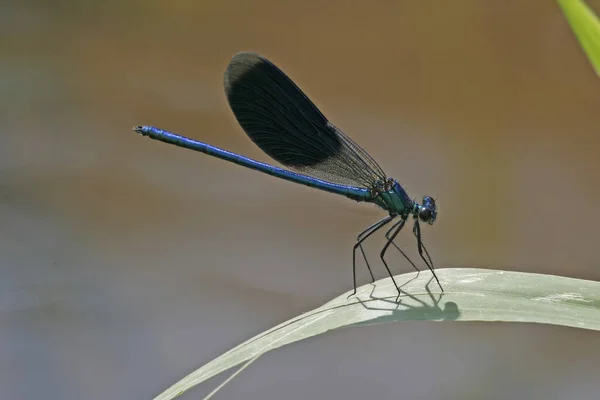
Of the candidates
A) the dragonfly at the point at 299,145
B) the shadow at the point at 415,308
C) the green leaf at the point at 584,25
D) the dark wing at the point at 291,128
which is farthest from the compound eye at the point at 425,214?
the green leaf at the point at 584,25

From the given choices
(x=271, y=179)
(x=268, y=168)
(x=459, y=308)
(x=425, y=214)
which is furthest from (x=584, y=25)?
(x=271, y=179)

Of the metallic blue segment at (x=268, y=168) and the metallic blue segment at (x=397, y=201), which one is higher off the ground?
the metallic blue segment at (x=268, y=168)

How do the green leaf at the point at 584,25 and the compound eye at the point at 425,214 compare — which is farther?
the compound eye at the point at 425,214

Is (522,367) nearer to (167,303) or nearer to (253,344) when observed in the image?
(167,303)

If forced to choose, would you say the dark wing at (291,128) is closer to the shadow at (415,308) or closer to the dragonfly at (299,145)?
the dragonfly at (299,145)

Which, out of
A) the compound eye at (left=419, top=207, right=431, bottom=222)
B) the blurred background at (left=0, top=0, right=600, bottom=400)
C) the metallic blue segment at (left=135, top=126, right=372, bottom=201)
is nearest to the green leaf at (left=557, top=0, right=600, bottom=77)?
the compound eye at (left=419, top=207, right=431, bottom=222)
